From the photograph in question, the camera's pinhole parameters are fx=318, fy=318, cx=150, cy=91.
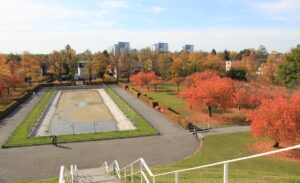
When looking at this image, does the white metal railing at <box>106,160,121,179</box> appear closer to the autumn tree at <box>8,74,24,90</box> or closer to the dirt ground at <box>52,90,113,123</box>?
the dirt ground at <box>52,90,113,123</box>

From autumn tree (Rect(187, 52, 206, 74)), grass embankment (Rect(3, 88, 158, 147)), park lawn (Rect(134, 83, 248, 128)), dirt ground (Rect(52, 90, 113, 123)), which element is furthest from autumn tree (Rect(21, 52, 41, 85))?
grass embankment (Rect(3, 88, 158, 147))

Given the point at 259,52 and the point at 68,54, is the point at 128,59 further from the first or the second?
the point at 259,52

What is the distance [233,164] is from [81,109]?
1195 inches

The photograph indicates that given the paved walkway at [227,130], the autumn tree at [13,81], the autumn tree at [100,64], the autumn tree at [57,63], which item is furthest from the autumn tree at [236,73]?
the autumn tree at [13,81]

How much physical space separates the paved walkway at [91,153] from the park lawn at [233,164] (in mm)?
1435

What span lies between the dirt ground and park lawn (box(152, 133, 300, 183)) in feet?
52.2

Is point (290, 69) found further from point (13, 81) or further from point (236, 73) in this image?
point (13, 81)

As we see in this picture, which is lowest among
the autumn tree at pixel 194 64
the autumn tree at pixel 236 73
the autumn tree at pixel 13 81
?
the autumn tree at pixel 13 81

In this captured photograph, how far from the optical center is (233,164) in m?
21.2

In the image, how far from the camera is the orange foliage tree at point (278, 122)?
24.2m

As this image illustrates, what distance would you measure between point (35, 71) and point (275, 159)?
73.5m

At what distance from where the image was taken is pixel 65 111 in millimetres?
45625

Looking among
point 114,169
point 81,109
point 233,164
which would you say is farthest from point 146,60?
point 114,169

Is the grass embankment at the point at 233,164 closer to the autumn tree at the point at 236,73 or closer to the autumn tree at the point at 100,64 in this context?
the autumn tree at the point at 236,73
